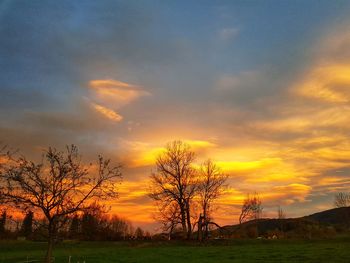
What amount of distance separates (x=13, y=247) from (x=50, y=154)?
1726 inches

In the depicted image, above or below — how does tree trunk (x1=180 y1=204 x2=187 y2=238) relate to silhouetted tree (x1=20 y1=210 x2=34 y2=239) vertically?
above

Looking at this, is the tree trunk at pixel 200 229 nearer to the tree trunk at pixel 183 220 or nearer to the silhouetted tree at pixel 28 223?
the tree trunk at pixel 183 220

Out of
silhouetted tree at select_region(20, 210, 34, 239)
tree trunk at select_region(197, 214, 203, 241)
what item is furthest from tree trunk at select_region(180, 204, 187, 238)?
silhouetted tree at select_region(20, 210, 34, 239)

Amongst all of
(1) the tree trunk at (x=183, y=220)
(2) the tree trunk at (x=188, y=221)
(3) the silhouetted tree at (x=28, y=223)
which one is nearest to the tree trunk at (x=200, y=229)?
(2) the tree trunk at (x=188, y=221)

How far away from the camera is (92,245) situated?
2734 inches

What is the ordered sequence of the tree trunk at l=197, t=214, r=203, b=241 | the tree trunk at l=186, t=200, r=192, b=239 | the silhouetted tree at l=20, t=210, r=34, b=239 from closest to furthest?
1. the silhouetted tree at l=20, t=210, r=34, b=239
2. the tree trunk at l=197, t=214, r=203, b=241
3. the tree trunk at l=186, t=200, r=192, b=239

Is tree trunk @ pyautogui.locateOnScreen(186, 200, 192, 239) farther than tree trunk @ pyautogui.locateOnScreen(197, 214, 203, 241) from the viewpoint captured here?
Yes

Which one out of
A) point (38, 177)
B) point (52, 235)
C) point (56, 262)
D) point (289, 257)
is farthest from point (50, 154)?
point (289, 257)

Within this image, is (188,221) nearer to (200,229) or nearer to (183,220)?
(183,220)

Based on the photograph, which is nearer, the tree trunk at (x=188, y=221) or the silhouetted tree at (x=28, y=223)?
the silhouetted tree at (x=28, y=223)

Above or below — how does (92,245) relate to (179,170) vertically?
below

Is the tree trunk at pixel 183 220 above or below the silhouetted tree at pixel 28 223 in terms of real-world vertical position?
above

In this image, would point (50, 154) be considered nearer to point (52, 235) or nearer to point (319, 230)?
point (52, 235)

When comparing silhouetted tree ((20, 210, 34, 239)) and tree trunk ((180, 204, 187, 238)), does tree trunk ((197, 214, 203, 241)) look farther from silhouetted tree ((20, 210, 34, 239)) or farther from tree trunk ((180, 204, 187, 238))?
silhouetted tree ((20, 210, 34, 239))
